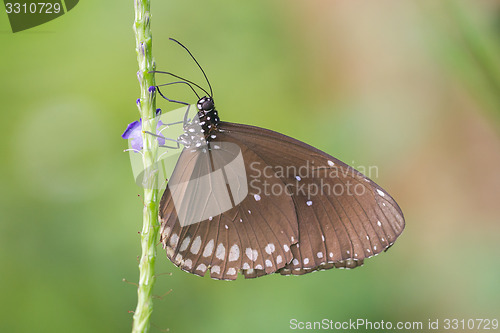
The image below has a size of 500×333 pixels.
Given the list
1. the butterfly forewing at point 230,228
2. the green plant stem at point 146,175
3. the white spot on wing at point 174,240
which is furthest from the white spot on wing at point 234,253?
the green plant stem at point 146,175

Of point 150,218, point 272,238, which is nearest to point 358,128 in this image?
point 272,238

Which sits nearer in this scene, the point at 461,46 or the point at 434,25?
the point at 461,46

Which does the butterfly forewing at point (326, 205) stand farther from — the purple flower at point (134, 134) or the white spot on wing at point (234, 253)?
the purple flower at point (134, 134)

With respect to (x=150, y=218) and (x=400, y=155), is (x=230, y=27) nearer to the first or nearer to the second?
(x=400, y=155)

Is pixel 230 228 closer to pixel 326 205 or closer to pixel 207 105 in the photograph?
pixel 326 205

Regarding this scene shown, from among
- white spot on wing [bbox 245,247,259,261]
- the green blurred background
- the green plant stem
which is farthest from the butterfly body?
the green blurred background

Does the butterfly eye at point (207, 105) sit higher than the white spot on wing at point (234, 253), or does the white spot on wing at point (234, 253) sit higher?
the butterfly eye at point (207, 105)
